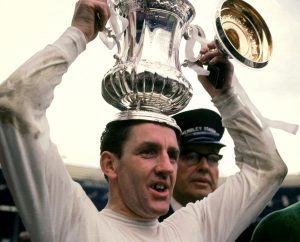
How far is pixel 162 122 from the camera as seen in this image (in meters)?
1.80

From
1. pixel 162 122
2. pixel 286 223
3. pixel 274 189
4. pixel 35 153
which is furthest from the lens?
pixel 274 189

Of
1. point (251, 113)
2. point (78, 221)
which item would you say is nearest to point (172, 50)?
point (251, 113)

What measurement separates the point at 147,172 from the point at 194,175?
3.22ft

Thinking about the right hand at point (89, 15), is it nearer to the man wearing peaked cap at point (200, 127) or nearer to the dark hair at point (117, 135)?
the dark hair at point (117, 135)

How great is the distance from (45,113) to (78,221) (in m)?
0.35

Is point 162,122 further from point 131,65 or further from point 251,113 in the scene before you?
point 251,113

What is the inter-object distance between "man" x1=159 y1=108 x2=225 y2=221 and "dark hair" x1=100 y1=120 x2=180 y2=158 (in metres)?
0.79

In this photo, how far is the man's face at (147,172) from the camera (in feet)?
5.55

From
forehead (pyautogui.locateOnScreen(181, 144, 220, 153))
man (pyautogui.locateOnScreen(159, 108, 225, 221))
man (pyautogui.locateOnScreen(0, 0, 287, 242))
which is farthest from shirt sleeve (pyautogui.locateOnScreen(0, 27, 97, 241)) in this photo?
forehead (pyautogui.locateOnScreen(181, 144, 220, 153))

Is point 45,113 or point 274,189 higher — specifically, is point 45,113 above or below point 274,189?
above

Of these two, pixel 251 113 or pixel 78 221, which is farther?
pixel 251 113

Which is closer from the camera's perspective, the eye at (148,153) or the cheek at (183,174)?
the eye at (148,153)

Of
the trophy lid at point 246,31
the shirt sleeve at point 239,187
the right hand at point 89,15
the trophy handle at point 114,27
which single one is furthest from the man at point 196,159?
the right hand at point 89,15

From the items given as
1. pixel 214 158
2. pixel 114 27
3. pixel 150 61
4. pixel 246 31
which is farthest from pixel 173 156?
pixel 214 158
